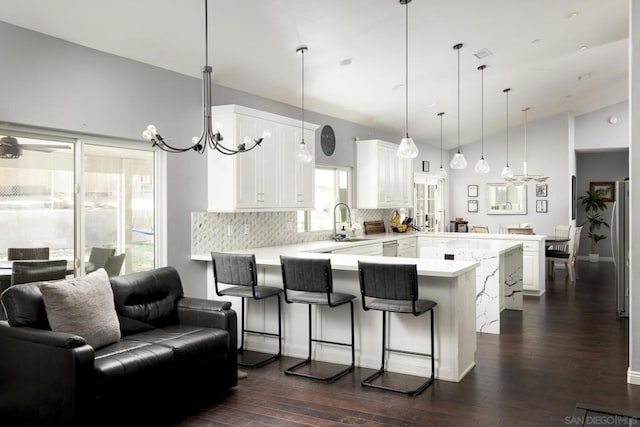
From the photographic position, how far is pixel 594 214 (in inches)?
495

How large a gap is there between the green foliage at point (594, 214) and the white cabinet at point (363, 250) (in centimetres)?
746

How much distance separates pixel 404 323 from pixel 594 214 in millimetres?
10232

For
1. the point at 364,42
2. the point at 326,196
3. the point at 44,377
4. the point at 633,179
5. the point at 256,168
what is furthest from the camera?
the point at 326,196

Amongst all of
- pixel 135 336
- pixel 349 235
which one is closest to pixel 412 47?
pixel 349 235

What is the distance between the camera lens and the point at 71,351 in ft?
9.32

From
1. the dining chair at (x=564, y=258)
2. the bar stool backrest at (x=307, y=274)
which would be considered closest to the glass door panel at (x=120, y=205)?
the bar stool backrest at (x=307, y=274)

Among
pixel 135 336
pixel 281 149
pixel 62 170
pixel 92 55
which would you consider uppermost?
pixel 92 55

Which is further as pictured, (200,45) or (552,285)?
(552,285)

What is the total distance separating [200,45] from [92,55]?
0.89m

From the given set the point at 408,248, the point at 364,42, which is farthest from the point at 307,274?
the point at 408,248

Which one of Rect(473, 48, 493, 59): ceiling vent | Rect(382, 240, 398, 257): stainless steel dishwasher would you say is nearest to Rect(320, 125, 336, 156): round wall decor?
Rect(382, 240, 398, 257): stainless steel dishwasher

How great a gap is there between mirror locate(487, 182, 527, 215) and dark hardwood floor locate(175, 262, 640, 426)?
267 inches

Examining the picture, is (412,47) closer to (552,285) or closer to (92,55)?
(92,55)

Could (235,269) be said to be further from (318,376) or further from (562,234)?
(562,234)
